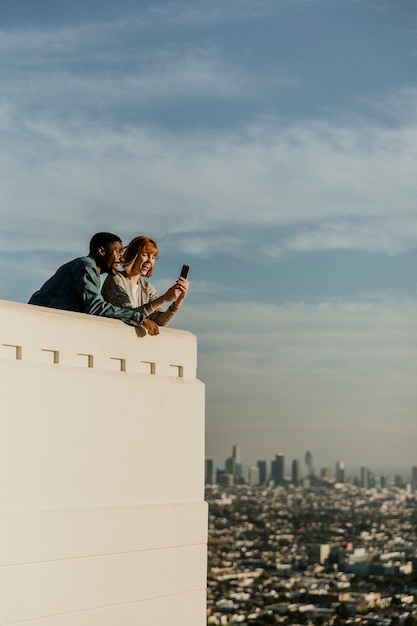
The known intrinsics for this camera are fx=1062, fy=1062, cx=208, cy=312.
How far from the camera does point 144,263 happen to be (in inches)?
241

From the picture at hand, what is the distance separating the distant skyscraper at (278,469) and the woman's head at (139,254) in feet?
80.7

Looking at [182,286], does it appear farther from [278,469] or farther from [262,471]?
[262,471]

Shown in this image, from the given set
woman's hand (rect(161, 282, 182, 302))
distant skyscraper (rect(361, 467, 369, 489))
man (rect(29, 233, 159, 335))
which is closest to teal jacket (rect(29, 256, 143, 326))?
man (rect(29, 233, 159, 335))

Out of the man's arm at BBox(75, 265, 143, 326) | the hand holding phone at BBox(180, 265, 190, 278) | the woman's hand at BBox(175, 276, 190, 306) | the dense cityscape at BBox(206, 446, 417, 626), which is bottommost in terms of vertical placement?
the dense cityscape at BBox(206, 446, 417, 626)

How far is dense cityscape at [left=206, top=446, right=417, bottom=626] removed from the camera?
2236 centimetres

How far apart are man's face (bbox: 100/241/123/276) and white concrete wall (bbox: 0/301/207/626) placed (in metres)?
0.42

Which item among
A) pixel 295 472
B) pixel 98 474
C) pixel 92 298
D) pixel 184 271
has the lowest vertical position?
pixel 295 472

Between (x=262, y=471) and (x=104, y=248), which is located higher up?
(x=104, y=248)

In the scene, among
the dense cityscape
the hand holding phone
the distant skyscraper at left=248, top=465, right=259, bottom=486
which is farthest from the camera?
the distant skyscraper at left=248, top=465, right=259, bottom=486

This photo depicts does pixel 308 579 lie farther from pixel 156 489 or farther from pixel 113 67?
pixel 156 489

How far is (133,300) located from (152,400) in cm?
73

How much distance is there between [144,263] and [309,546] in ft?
71.7

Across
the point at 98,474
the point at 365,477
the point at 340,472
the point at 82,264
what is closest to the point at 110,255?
A: the point at 82,264

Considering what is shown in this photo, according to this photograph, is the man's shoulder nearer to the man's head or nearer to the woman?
the man's head
